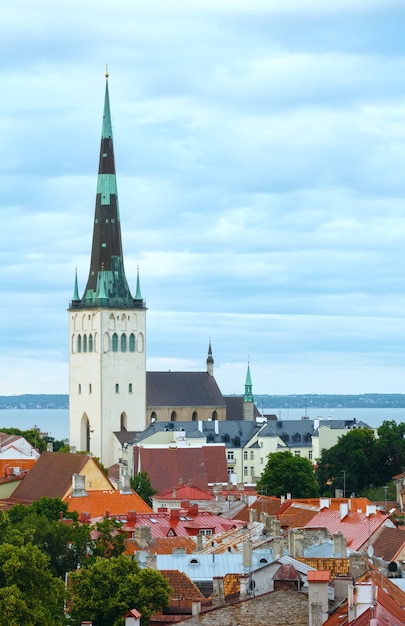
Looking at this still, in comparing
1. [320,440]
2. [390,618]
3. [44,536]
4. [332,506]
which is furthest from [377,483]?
[390,618]

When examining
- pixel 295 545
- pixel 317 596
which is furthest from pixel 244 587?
pixel 295 545

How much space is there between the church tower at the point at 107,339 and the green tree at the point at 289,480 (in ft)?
164

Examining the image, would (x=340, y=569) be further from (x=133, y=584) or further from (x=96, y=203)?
(x=96, y=203)

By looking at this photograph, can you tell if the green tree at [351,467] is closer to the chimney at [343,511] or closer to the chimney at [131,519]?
the chimney at [343,511]

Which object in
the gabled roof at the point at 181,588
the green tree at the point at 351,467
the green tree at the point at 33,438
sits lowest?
the gabled roof at the point at 181,588

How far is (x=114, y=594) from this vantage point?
4644 centimetres

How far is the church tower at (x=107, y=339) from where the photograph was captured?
159250 mm

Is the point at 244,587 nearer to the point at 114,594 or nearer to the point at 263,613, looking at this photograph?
the point at 114,594

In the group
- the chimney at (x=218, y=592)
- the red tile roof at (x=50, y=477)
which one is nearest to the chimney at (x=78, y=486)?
the red tile roof at (x=50, y=477)

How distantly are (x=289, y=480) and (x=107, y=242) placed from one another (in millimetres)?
55915

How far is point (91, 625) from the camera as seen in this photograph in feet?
146

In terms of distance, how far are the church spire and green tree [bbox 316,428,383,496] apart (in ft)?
164

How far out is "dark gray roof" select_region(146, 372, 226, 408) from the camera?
167275mm

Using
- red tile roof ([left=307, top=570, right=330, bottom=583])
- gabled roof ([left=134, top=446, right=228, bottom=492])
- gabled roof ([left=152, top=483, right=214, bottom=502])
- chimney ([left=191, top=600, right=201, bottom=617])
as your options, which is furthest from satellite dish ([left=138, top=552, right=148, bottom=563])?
gabled roof ([left=134, top=446, right=228, bottom=492])
